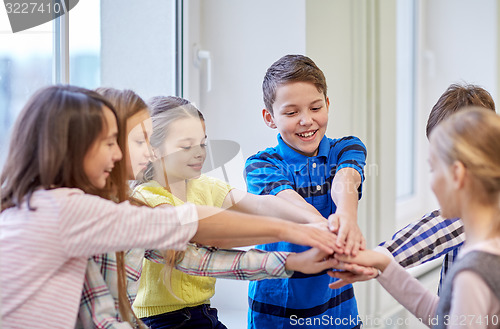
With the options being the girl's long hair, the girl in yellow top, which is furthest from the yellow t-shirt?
the girl's long hair

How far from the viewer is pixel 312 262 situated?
0.93 meters

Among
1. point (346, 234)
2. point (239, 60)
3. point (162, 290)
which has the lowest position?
point (162, 290)

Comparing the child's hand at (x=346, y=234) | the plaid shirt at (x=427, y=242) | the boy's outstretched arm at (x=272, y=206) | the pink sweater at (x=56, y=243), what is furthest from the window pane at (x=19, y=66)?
the plaid shirt at (x=427, y=242)

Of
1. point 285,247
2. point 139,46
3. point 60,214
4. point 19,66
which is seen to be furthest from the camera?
point 139,46

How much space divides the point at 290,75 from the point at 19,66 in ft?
1.52

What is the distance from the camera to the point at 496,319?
696 mm

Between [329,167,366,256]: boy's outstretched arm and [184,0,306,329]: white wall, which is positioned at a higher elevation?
[184,0,306,329]: white wall

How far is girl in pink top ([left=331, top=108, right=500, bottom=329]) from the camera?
683 mm

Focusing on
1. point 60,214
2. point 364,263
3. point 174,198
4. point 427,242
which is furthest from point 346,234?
point 60,214

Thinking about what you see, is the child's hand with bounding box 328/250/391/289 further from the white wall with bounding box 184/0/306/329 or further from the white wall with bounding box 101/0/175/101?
the white wall with bounding box 101/0/175/101

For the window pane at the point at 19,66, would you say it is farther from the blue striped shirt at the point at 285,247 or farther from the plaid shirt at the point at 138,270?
the blue striped shirt at the point at 285,247

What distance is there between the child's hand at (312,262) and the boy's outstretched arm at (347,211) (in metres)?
0.03

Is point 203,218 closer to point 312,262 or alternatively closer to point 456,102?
point 312,262

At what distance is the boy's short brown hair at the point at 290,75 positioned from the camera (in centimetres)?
106
